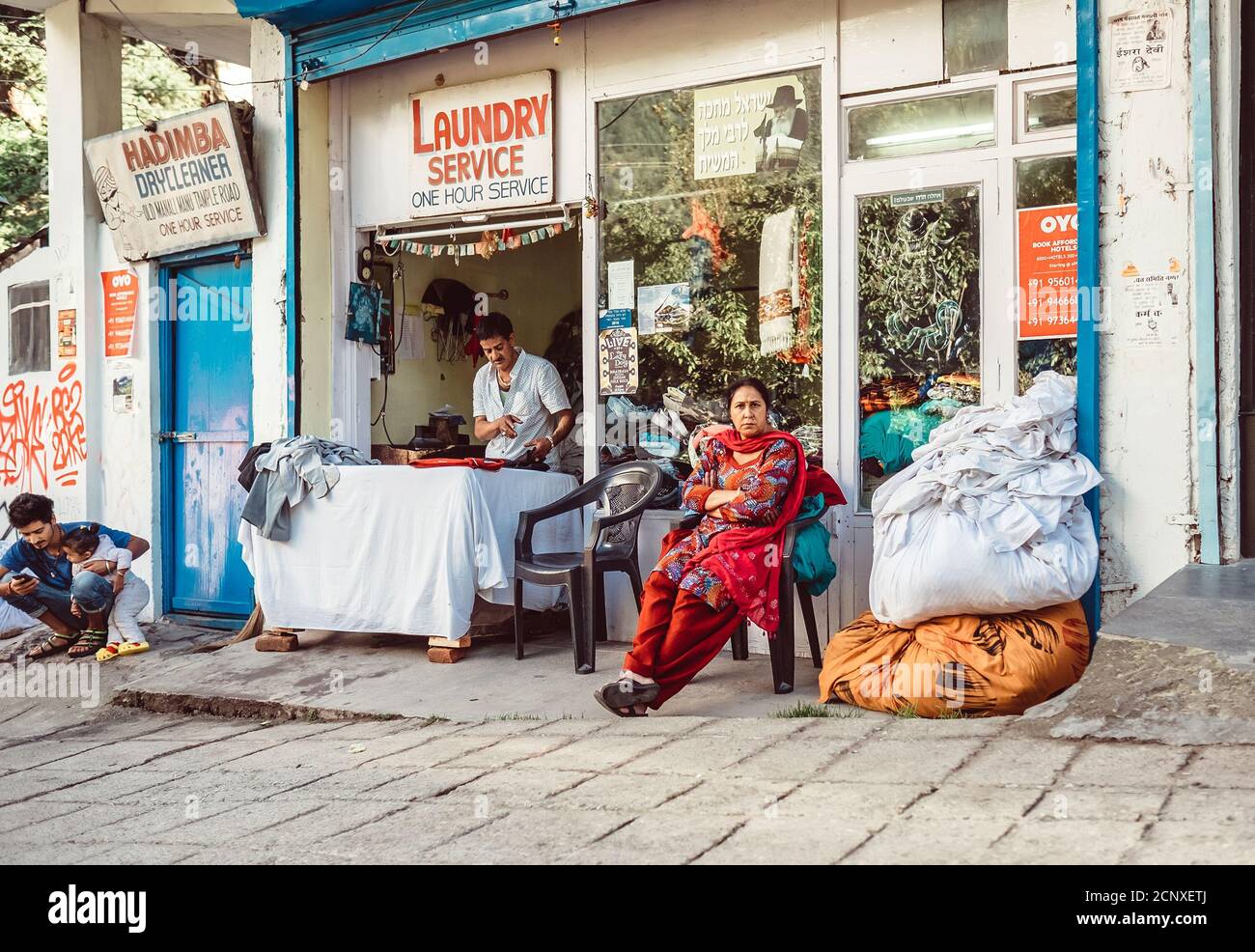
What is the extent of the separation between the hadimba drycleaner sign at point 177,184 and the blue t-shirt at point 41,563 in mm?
2098

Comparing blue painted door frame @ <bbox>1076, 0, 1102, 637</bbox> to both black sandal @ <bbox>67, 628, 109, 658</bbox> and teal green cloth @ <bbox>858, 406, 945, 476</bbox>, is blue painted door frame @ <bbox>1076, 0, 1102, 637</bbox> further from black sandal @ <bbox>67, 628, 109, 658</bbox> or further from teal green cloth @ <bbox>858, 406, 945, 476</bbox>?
black sandal @ <bbox>67, 628, 109, 658</bbox>

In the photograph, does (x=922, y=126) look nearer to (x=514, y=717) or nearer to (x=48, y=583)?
(x=514, y=717)

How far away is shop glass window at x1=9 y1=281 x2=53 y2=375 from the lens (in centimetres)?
955

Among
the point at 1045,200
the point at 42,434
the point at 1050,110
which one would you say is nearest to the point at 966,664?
the point at 1045,200

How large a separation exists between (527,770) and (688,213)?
136 inches

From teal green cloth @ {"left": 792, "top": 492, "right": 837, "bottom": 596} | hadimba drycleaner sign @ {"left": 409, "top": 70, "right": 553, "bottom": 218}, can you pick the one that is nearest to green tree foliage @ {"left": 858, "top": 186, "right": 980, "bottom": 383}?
teal green cloth @ {"left": 792, "top": 492, "right": 837, "bottom": 596}

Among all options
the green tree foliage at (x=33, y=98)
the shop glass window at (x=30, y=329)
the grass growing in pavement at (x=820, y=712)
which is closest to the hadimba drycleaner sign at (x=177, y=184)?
the shop glass window at (x=30, y=329)

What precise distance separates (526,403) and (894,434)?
2.37m

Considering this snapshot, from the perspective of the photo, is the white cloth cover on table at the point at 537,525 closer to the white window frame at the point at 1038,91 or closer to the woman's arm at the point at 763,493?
the woman's arm at the point at 763,493

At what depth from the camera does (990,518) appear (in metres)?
4.82

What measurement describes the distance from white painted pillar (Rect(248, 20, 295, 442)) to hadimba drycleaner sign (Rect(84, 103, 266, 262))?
100 mm

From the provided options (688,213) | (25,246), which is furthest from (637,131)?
(25,246)

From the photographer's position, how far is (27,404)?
9750mm

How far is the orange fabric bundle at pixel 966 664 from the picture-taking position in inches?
180
